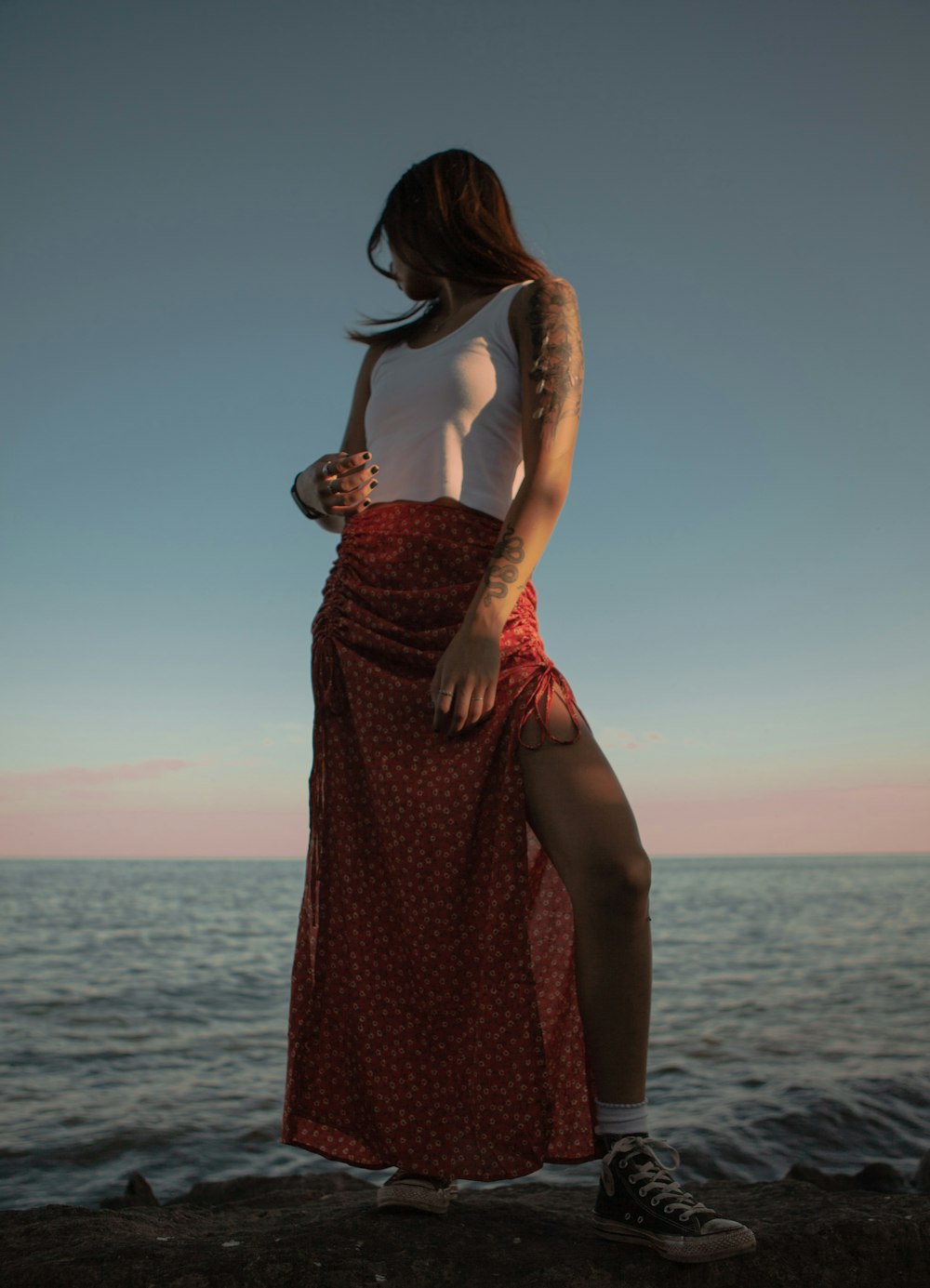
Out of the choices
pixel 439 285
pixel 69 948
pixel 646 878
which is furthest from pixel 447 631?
pixel 69 948

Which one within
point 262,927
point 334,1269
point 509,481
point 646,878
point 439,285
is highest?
point 439,285

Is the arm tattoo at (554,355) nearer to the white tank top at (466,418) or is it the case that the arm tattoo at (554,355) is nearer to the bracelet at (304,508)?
the white tank top at (466,418)

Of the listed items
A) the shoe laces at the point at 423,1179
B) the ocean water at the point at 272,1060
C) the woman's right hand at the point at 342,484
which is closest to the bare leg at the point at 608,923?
the shoe laces at the point at 423,1179

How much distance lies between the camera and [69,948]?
443 inches

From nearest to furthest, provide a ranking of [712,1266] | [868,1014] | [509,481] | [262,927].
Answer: [712,1266]
[509,481]
[868,1014]
[262,927]

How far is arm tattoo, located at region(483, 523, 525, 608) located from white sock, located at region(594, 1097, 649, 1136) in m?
0.97

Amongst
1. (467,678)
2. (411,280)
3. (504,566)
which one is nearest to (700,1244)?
(467,678)

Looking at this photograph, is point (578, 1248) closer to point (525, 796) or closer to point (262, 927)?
point (525, 796)

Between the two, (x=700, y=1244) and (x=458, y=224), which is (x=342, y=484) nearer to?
(x=458, y=224)

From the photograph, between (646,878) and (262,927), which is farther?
(262,927)

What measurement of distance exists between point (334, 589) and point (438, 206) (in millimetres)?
919

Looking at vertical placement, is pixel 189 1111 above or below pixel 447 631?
below

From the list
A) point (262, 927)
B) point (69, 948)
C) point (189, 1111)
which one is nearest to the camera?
point (189, 1111)

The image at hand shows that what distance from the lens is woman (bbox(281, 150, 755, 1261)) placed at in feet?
5.89
